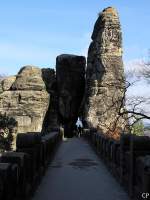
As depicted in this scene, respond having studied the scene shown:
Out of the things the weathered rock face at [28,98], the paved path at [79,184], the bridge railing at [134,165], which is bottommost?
the paved path at [79,184]

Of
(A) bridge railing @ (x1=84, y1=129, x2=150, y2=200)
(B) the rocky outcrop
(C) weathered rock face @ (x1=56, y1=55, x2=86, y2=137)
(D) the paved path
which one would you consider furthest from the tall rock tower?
(A) bridge railing @ (x1=84, y1=129, x2=150, y2=200)

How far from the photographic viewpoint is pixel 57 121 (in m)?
64.2

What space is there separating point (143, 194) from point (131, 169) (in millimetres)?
2015

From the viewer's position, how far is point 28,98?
206ft

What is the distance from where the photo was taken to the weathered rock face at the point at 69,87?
2534 inches

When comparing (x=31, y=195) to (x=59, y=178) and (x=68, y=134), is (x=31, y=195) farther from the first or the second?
(x=68, y=134)

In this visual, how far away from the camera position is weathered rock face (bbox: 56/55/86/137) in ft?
211

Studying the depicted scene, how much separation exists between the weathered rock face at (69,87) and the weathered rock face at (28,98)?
Answer: 6.79 feet

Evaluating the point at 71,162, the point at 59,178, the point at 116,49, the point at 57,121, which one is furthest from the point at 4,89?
the point at 59,178

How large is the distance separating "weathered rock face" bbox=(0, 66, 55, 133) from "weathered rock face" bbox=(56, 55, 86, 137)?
2070mm

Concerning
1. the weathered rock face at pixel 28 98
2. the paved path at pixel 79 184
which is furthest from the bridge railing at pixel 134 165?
the weathered rock face at pixel 28 98

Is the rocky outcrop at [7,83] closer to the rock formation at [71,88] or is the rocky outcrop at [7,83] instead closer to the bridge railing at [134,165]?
the rock formation at [71,88]

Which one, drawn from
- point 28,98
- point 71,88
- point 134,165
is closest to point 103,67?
point 71,88

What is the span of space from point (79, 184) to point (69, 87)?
5177 centimetres
